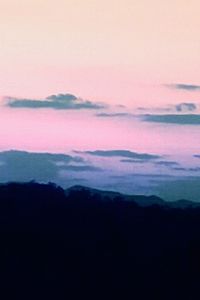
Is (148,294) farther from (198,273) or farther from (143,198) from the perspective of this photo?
(143,198)

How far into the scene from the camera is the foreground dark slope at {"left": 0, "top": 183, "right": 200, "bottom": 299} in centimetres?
6538

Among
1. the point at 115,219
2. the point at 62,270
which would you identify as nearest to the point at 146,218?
the point at 115,219

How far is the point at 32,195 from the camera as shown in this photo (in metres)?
79.5

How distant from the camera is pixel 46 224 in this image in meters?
72.6

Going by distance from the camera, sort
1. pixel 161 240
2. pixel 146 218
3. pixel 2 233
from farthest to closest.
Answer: pixel 146 218 < pixel 161 240 < pixel 2 233

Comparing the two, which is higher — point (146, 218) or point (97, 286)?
point (146, 218)

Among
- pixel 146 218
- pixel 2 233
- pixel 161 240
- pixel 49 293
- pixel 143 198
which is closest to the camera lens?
pixel 49 293

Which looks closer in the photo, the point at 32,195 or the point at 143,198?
the point at 32,195

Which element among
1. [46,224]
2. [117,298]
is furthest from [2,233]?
[117,298]

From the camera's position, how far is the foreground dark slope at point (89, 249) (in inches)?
2574

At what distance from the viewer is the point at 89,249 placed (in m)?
70.3

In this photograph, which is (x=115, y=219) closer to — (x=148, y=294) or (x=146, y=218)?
(x=146, y=218)

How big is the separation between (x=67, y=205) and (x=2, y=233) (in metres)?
10.8

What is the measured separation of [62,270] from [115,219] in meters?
10.6
